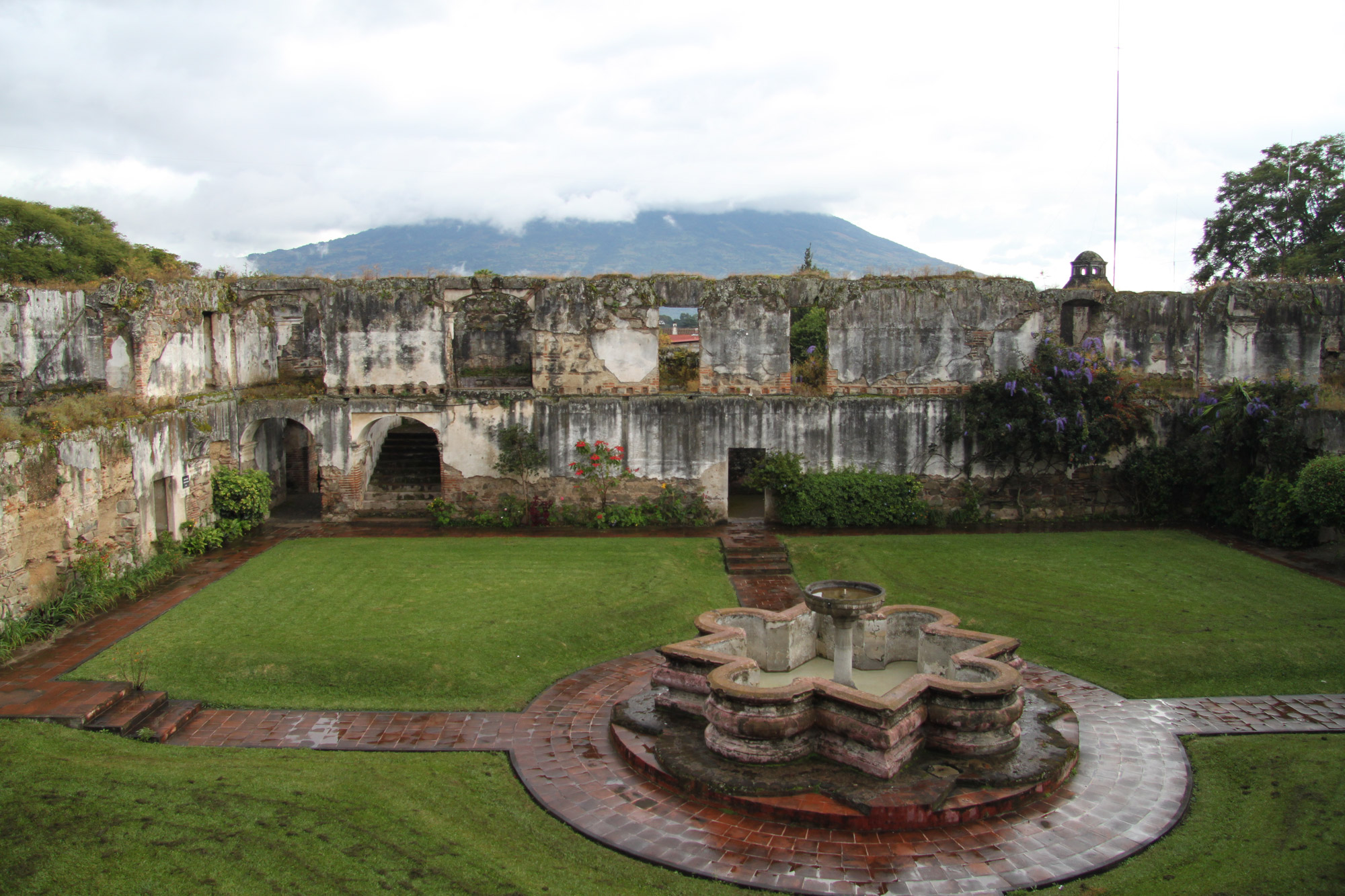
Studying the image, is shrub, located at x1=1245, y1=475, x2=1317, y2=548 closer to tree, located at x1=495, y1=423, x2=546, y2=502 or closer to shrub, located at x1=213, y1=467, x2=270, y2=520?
tree, located at x1=495, y1=423, x2=546, y2=502

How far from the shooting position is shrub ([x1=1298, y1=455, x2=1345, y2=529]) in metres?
13.6

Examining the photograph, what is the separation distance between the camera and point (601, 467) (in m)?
17.5

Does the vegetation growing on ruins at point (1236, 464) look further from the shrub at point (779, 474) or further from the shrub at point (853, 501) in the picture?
the shrub at point (779, 474)

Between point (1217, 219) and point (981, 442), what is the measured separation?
1788 cm

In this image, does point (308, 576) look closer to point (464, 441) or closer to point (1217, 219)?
point (464, 441)

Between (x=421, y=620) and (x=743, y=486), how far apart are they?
1081cm

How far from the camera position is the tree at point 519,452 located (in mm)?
17312

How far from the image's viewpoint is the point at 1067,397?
56.4 ft

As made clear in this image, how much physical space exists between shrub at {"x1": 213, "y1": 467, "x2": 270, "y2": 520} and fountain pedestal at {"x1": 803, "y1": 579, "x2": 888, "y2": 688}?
463 inches

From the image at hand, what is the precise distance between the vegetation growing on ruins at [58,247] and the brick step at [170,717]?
24.8 meters

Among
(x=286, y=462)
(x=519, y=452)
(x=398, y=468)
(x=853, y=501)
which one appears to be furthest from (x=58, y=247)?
(x=853, y=501)

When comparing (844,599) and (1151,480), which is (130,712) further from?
(1151,480)

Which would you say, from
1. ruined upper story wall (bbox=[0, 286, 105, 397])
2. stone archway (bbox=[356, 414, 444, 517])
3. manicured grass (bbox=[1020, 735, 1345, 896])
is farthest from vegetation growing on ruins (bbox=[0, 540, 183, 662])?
manicured grass (bbox=[1020, 735, 1345, 896])

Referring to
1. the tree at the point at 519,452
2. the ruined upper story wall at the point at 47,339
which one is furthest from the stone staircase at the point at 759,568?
the ruined upper story wall at the point at 47,339
